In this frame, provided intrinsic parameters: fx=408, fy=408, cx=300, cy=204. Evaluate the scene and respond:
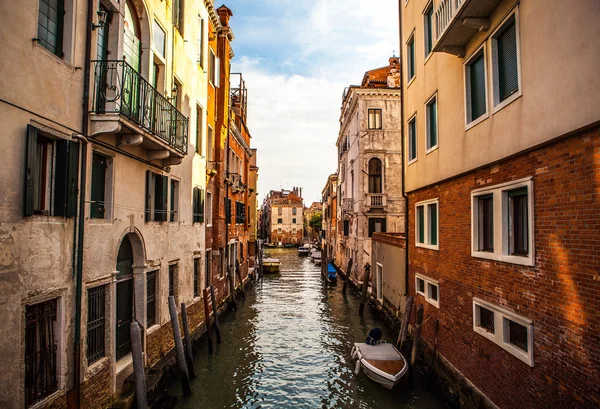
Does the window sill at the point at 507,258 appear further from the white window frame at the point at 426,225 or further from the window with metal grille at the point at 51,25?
the window with metal grille at the point at 51,25

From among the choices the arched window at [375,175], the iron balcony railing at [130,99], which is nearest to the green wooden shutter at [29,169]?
the iron balcony railing at [130,99]

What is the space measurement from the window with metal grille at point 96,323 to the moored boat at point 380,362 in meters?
6.00

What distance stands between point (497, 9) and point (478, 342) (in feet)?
19.6

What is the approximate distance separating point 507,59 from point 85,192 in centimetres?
734

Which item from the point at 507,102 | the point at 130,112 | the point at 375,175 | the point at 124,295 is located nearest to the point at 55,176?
the point at 130,112

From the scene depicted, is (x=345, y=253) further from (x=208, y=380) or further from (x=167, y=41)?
(x=167, y=41)

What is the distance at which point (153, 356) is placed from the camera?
9555 millimetres

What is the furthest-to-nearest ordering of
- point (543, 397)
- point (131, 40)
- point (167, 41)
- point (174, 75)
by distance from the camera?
point (174, 75)
point (167, 41)
point (131, 40)
point (543, 397)

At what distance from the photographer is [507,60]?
22.6 ft

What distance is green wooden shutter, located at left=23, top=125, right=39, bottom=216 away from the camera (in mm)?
5215

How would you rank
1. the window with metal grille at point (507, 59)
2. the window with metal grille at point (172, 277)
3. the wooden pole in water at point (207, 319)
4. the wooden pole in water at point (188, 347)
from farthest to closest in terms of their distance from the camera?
the wooden pole in water at point (207, 319)
the window with metal grille at point (172, 277)
the wooden pole in water at point (188, 347)
the window with metal grille at point (507, 59)

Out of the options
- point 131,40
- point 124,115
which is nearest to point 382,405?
point 124,115

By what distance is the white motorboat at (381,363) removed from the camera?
30.9 feet

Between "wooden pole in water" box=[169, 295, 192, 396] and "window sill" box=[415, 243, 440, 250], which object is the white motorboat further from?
"wooden pole in water" box=[169, 295, 192, 396]
